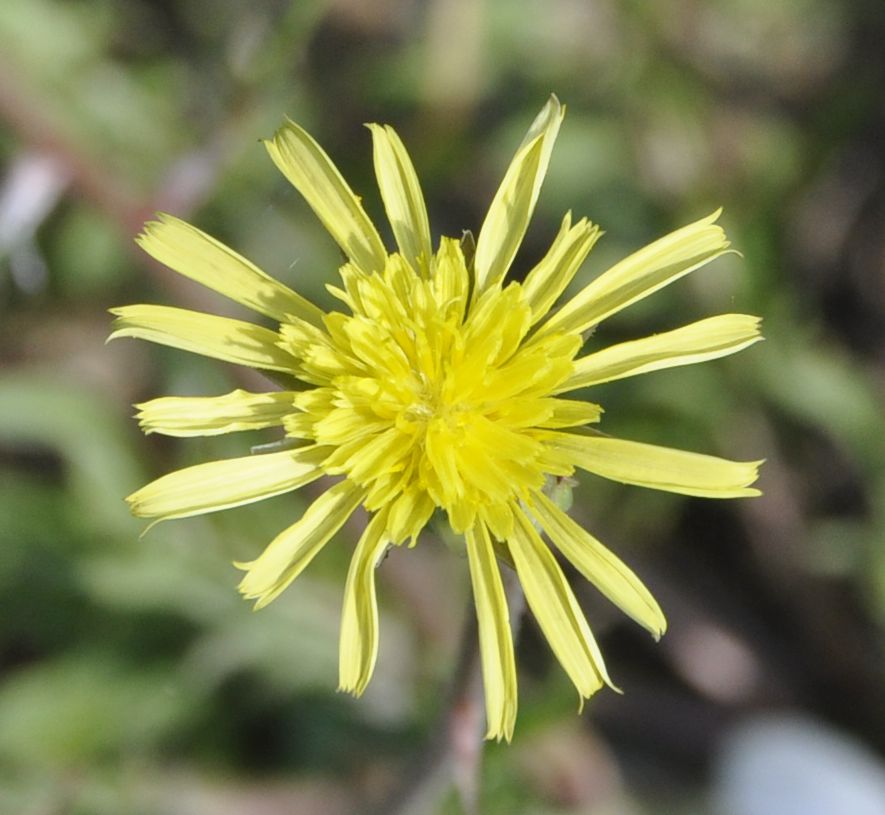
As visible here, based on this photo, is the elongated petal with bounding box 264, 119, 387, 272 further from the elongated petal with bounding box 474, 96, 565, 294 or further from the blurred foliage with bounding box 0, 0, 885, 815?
the blurred foliage with bounding box 0, 0, 885, 815

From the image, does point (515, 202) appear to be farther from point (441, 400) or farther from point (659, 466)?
point (659, 466)

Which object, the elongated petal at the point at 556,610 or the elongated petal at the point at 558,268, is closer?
the elongated petal at the point at 556,610

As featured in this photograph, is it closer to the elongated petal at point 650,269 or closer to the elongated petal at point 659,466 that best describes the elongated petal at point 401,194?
the elongated petal at point 650,269

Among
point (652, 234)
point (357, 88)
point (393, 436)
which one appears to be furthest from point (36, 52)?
point (393, 436)

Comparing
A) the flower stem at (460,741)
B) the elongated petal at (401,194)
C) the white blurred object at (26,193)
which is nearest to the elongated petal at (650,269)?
the elongated petal at (401,194)

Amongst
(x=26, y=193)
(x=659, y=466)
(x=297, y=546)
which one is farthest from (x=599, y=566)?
(x=26, y=193)

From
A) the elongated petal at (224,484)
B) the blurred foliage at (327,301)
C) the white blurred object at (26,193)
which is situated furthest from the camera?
the blurred foliage at (327,301)

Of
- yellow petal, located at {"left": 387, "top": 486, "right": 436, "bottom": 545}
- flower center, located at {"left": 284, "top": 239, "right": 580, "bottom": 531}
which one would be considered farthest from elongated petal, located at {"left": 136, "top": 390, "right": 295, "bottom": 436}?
yellow petal, located at {"left": 387, "top": 486, "right": 436, "bottom": 545}
